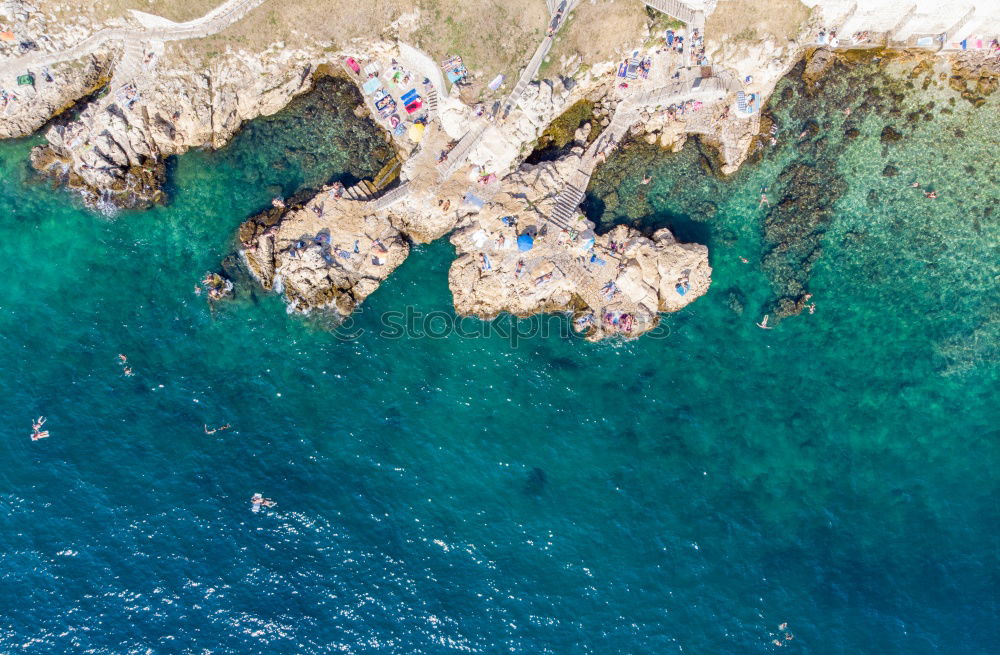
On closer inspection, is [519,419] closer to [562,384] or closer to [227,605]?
[562,384]

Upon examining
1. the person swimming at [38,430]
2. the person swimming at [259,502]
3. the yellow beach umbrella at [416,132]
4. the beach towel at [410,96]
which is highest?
the beach towel at [410,96]

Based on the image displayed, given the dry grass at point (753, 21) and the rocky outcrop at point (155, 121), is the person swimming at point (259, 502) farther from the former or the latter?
the dry grass at point (753, 21)

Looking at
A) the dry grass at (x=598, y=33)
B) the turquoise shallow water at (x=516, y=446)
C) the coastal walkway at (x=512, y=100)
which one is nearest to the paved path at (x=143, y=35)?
the turquoise shallow water at (x=516, y=446)

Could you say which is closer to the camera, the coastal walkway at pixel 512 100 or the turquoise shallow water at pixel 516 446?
the coastal walkway at pixel 512 100

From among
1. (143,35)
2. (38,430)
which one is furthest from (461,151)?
(38,430)

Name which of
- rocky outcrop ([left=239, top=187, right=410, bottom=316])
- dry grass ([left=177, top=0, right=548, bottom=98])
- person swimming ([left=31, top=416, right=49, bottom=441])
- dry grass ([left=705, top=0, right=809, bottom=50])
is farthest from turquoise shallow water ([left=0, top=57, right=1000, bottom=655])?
dry grass ([left=177, top=0, right=548, bottom=98])

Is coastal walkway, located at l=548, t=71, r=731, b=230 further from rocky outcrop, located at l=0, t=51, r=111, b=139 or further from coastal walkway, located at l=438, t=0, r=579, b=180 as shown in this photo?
rocky outcrop, located at l=0, t=51, r=111, b=139
